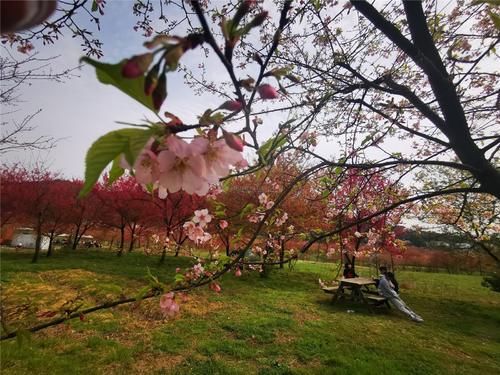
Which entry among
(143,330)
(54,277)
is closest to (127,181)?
(54,277)

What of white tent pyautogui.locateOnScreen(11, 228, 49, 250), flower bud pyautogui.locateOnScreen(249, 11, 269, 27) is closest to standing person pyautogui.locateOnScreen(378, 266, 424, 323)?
flower bud pyautogui.locateOnScreen(249, 11, 269, 27)

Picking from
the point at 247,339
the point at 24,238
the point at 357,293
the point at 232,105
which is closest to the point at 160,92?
the point at 232,105

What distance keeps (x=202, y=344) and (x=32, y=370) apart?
2162mm

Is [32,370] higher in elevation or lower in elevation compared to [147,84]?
lower

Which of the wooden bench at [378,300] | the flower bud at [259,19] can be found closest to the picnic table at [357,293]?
the wooden bench at [378,300]

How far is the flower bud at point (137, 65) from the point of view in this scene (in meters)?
0.41

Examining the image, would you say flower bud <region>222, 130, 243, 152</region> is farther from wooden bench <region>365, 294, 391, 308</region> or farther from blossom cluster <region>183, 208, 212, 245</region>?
wooden bench <region>365, 294, 391, 308</region>

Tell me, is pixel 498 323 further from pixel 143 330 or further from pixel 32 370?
pixel 32 370

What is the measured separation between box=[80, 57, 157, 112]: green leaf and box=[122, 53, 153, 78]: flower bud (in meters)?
0.01

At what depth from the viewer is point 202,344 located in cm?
473

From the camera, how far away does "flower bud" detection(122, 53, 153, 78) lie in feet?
1.34

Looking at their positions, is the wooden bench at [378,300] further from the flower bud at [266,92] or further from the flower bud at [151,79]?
the flower bud at [151,79]

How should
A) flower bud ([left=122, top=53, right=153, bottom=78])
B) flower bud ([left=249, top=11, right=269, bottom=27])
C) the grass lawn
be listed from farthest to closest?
the grass lawn < flower bud ([left=249, top=11, right=269, bottom=27]) < flower bud ([left=122, top=53, right=153, bottom=78])

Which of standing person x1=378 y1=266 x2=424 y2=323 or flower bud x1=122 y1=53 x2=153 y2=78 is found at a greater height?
flower bud x1=122 y1=53 x2=153 y2=78
